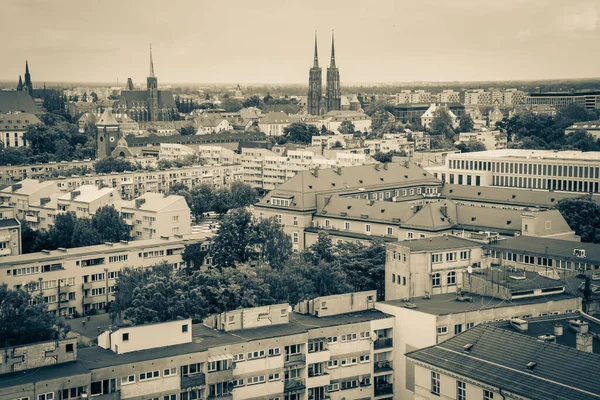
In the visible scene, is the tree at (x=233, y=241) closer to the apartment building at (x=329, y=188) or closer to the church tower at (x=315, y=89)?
the apartment building at (x=329, y=188)

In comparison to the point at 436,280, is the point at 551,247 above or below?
above

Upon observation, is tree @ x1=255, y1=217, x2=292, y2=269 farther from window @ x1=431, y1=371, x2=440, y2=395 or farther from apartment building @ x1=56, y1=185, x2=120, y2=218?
window @ x1=431, y1=371, x2=440, y2=395

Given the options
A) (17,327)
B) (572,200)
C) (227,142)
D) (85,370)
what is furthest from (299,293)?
(227,142)

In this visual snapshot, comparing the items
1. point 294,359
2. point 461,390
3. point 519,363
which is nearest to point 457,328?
point 294,359

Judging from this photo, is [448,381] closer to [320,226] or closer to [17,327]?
[17,327]

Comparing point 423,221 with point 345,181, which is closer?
point 423,221

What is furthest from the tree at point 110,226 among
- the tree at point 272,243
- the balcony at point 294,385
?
the balcony at point 294,385

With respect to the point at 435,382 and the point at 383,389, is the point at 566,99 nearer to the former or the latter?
the point at 383,389
